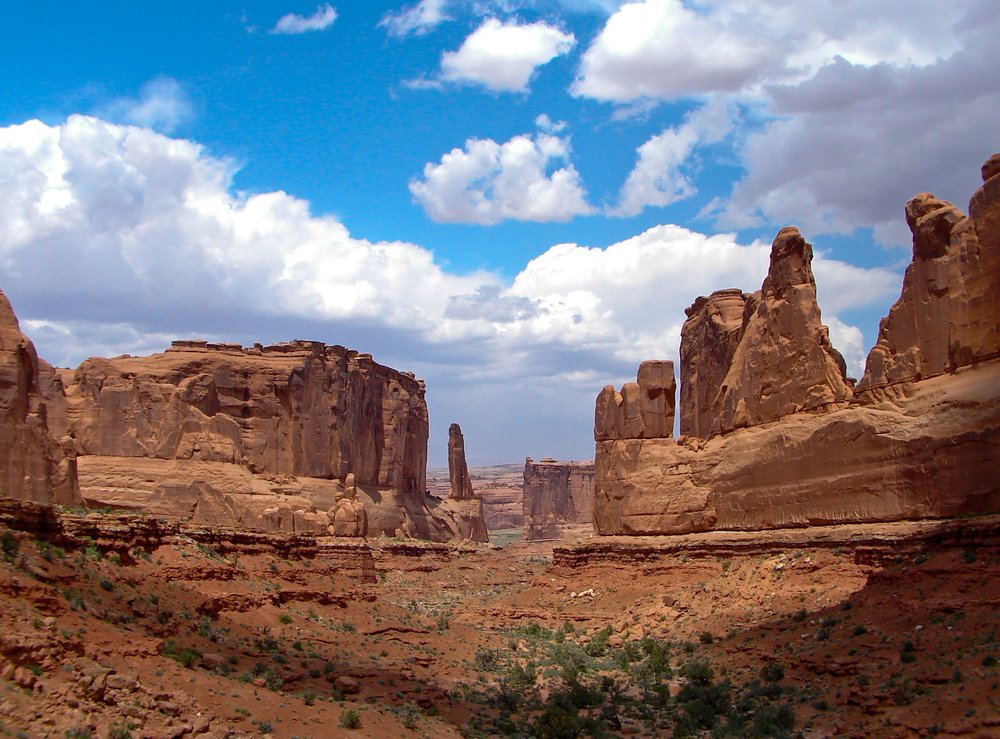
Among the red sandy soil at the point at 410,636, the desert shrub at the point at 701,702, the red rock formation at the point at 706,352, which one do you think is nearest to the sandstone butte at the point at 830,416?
the red sandy soil at the point at 410,636

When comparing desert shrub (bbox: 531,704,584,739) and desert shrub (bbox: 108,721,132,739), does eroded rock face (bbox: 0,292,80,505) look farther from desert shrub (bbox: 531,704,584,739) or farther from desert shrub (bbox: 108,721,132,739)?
desert shrub (bbox: 531,704,584,739)

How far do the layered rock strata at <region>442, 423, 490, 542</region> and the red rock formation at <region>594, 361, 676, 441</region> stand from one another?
4735 cm

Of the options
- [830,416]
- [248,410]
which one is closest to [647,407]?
[830,416]

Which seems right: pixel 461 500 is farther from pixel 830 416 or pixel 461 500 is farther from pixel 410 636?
pixel 830 416

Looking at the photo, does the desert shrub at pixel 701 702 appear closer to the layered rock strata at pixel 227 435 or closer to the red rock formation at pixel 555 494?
the layered rock strata at pixel 227 435

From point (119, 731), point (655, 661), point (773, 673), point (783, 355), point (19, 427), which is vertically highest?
point (783, 355)

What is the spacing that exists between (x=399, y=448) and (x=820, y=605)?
5822cm

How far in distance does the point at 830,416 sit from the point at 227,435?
135 ft

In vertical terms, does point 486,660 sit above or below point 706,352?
below

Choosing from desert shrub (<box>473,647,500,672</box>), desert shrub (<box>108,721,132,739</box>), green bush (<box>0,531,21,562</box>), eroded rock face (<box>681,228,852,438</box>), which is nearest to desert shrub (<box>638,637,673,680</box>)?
desert shrub (<box>473,647,500,672</box>)

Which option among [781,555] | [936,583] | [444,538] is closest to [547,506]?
[444,538]

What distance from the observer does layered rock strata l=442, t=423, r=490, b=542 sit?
95.1 meters

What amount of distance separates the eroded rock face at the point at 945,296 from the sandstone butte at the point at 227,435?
34769 mm

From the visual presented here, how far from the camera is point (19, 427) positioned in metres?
26.5
